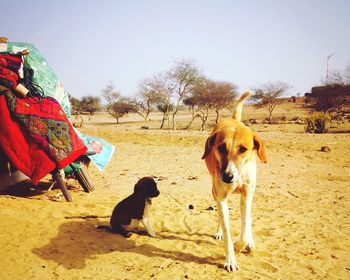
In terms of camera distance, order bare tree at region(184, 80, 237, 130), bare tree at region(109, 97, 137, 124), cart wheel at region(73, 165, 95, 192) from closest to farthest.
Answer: cart wheel at region(73, 165, 95, 192)
bare tree at region(184, 80, 237, 130)
bare tree at region(109, 97, 137, 124)


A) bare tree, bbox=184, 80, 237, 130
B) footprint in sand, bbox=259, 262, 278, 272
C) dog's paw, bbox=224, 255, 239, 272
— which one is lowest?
footprint in sand, bbox=259, 262, 278, 272

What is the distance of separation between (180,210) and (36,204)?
2.71 m

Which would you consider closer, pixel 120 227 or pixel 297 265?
pixel 297 265

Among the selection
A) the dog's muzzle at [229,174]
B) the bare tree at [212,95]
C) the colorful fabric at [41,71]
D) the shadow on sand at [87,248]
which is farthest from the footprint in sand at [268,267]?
the bare tree at [212,95]

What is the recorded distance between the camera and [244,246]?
3.83 m

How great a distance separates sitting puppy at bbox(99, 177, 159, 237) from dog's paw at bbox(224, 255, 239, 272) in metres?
1.36

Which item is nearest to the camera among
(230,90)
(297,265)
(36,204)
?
(297,265)

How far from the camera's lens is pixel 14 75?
613 centimetres

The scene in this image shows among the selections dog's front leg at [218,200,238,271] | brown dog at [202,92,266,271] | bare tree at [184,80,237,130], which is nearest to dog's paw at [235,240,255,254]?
brown dog at [202,92,266,271]

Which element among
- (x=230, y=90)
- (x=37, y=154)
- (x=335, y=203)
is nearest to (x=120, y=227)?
(x=37, y=154)

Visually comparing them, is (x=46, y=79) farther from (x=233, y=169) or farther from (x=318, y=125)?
(x=318, y=125)

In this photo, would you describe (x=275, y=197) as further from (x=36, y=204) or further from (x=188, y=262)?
(x=36, y=204)

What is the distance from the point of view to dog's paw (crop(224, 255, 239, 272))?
3.65 metres

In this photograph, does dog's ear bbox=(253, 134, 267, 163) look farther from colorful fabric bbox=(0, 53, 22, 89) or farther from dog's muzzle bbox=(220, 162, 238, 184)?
colorful fabric bbox=(0, 53, 22, 89)
